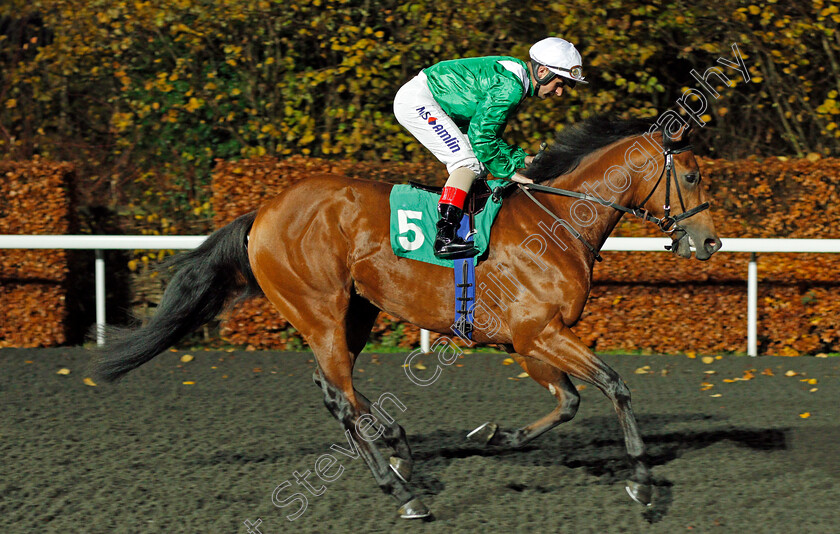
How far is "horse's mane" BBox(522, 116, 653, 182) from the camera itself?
4262 mm

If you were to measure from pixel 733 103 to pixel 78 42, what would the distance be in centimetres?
631

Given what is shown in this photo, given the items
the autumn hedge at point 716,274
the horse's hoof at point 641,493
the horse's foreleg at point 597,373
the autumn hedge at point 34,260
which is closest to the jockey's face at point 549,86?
the horse's foreleg at point 597,373

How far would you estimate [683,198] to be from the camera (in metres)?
4.04

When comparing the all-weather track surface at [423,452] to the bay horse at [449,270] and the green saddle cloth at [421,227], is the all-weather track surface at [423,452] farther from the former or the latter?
the green saddle cloth at [421,227]

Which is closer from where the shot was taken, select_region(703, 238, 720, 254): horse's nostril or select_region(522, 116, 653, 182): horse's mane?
select_region(703, 238, 720, 254): horse's nostril

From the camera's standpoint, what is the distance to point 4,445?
4.57m

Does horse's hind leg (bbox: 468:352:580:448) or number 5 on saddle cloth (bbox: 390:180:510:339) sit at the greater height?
number 5 on saddle cloth (bbox: 390:180:510:339)

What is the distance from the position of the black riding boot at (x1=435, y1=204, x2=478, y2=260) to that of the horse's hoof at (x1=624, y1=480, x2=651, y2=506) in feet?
3.95

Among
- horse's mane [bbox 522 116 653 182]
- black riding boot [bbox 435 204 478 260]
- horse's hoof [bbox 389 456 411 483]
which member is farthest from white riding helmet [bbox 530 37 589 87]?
horse's hoof [bbox 389 456 411 483]

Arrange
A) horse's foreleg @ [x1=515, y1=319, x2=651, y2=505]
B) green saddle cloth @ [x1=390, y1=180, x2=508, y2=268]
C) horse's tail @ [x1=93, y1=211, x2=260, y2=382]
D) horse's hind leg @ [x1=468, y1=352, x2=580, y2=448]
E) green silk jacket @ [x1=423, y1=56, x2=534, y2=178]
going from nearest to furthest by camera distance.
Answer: horse's foreleg @ [x1=515, y1=319, x2=651, y2=505]
green silk jacket @ [x1=423, y1=56, x2=534, y2=178]
green saddle cloth @ [x1=390, y1=180, x2=508, y2=268]
horse's hind leg @ [x1=468, y1=352, x2=580, y2=448]
horse's tail @ [x1=93, y1=211, x2=260, y2=382]

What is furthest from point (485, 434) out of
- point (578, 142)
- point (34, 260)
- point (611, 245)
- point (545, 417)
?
point (34, 260)

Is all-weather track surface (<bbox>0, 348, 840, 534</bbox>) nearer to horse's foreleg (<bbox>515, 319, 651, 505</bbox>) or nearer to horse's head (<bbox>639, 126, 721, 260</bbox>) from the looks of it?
horse's foreleg (<bbox>515, 319, 651, 505</bbox>)

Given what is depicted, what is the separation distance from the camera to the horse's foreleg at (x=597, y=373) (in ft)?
12.2

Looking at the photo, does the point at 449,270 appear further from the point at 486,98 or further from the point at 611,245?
the point at 611,245
